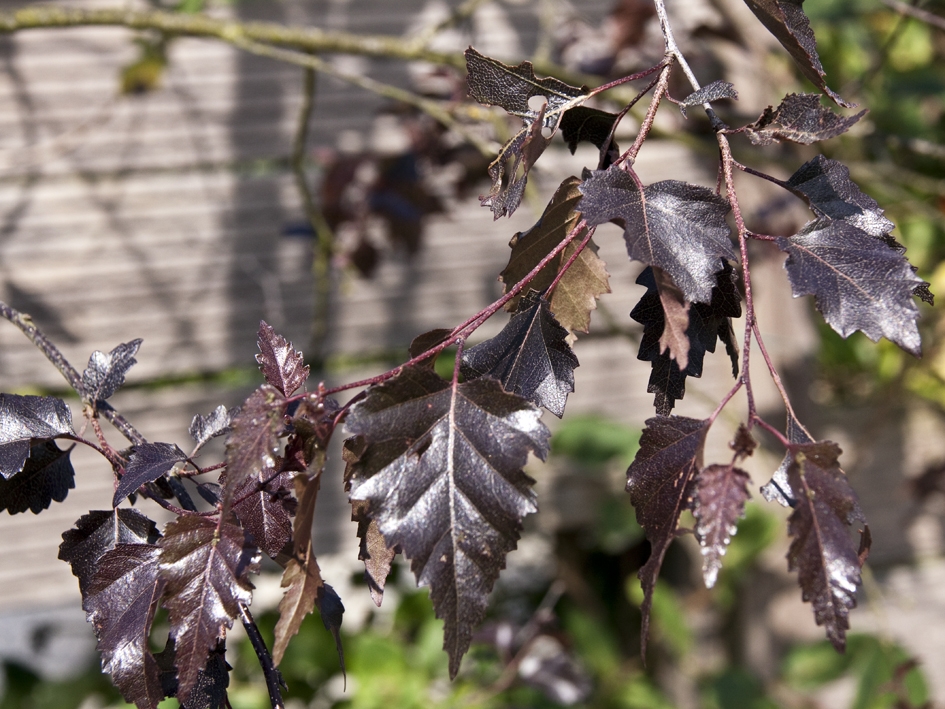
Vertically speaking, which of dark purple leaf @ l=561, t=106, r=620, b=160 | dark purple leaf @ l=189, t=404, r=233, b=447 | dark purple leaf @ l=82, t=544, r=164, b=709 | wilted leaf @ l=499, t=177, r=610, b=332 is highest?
dark purple leaf @ l=561, t=106, r=620, b=160

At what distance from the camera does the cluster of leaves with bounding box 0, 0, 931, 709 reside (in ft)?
1.18

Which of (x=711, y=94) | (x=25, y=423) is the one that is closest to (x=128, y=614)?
(x=25, y=423)

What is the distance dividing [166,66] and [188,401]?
0.57 metres

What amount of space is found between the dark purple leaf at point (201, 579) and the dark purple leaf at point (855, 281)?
301mm

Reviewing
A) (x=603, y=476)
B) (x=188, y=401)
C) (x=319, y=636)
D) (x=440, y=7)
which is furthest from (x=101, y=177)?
(x=603, y=476)

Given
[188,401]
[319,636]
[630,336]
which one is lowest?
[319,636]

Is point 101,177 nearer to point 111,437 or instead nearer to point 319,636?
point 111,437

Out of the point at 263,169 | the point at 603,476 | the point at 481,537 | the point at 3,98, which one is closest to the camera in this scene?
the point at 481,537

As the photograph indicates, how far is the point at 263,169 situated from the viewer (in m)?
1.38

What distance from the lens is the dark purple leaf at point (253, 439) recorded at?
36 cm

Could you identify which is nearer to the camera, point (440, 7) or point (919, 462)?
point (440, 7)

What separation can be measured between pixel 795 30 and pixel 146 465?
41cm

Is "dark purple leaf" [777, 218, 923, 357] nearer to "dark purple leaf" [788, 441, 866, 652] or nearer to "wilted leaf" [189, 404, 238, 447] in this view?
"dark purple leaf" [788, 441, 866, 652]

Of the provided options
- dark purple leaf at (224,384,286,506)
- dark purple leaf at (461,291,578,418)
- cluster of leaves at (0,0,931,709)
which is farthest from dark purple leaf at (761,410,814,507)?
dark purple leaf at (224,384,286,506)
